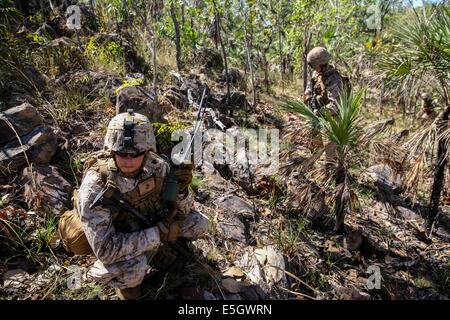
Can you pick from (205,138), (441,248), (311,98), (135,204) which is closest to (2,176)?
(135,204)

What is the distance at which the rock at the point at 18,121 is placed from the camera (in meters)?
3.16

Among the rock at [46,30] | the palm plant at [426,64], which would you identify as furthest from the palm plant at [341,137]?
the rock at [46,30]

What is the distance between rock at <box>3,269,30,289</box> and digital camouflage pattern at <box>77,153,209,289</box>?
0.83m

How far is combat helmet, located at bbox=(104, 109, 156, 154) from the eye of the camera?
1962 mm

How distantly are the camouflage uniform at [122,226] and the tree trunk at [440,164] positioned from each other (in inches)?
131

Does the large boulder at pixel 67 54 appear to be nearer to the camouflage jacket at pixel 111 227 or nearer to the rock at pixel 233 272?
the camouflage jacket at pixel 111 227

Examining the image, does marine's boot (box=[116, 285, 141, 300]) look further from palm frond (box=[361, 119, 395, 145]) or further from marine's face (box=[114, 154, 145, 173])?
palm frond (box=[361, 119, 395, 145])

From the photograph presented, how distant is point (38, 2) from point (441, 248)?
9.08 metres

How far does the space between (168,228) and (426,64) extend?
11.6ft

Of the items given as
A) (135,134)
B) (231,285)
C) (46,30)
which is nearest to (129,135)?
(135,134)

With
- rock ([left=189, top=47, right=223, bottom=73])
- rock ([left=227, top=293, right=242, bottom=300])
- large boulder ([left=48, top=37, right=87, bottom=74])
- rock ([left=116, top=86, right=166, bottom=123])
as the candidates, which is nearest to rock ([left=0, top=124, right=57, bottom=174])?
rock ([left=116, top=86, right=166, bottom=123])

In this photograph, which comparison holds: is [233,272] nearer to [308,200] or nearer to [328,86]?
[308,200]

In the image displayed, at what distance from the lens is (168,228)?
2.27 metres

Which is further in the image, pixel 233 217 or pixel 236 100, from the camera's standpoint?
pixel 236 100
